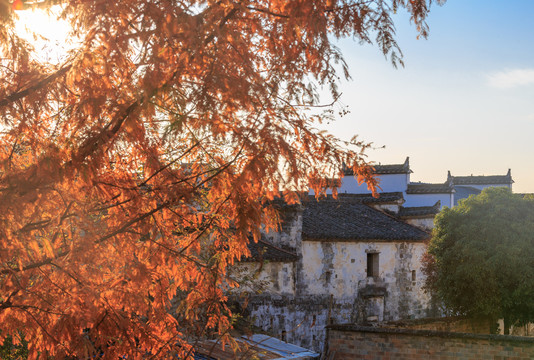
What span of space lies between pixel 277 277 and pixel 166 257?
14.9 metres

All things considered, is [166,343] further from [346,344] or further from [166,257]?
[346,344]

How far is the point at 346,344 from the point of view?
1477 cm

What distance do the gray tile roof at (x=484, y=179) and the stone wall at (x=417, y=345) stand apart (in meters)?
26.1

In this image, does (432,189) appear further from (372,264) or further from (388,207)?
(372,264)

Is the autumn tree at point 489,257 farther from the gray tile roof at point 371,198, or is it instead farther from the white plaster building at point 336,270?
the gray tile roof at point 371,198

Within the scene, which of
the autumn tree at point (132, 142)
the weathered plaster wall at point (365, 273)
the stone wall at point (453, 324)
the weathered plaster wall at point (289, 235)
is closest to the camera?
the autumn tree at point (132, 142)

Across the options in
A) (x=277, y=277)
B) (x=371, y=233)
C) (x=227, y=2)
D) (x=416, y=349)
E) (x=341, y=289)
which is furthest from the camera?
(x=371, y=233)

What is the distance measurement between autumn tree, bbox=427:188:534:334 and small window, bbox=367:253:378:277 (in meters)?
3.82

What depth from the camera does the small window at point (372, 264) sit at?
965 inches

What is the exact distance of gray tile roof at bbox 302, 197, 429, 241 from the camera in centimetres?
2292

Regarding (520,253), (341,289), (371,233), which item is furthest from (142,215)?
(371,233)

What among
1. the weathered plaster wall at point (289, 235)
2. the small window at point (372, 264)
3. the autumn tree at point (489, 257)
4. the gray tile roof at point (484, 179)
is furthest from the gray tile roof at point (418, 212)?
the gray tile roof at point (484, 179)

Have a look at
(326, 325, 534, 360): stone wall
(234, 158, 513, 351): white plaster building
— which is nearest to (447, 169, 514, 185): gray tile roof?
(234, 158, 513, 351): white plaster building

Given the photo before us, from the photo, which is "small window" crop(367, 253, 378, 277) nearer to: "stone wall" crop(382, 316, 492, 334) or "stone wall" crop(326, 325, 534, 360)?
"stone wall" crop(382, 316, 492, 334)
